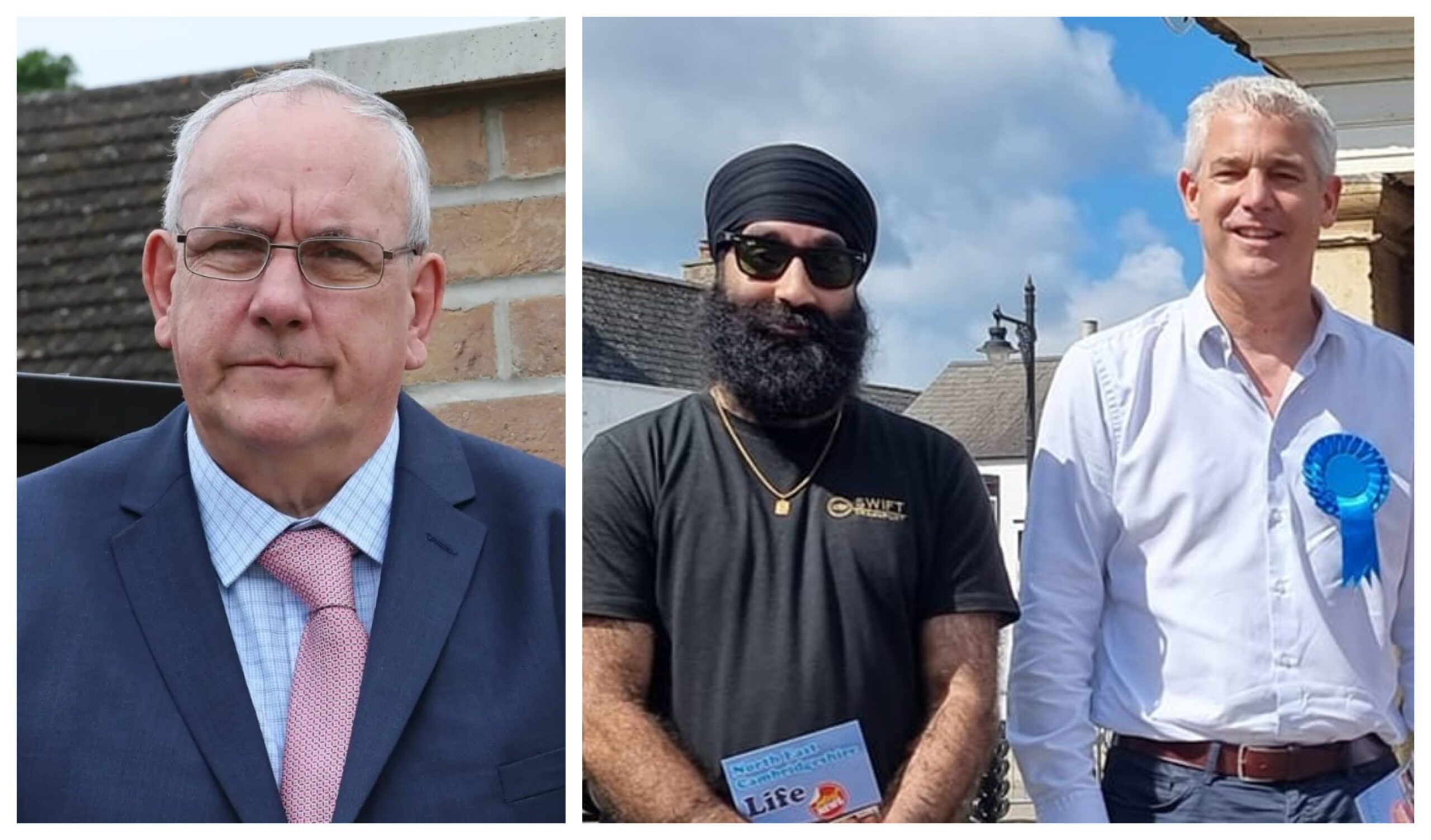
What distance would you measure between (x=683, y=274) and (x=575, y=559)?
0.49 metres

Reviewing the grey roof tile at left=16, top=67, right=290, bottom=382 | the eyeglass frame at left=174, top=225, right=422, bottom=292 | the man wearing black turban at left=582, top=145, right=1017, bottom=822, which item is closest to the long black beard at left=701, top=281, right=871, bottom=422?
the man wearing black turban at left=582, top=145, right=1017, bottom=822

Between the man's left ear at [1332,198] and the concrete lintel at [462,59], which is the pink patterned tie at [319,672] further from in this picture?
the man's left ear at [1332,198]

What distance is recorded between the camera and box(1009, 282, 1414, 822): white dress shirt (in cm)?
382

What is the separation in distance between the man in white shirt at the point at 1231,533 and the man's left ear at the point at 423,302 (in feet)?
3.32

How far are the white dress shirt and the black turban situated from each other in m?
0.43

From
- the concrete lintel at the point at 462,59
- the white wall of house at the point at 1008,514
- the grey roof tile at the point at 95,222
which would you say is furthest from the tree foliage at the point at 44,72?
the white wall of house at the point at 1008,514

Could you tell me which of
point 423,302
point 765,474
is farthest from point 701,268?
point 423,302

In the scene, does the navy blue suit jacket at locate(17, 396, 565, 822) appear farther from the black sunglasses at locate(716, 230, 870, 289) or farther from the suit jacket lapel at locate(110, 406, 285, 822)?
the black sunglasses at locate(716, 230, 870, 289)

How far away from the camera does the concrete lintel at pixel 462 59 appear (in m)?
3.96

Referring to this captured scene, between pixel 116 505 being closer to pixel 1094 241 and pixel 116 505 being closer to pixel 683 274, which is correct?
pixel 683 274

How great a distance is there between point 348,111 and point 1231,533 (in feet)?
5.05

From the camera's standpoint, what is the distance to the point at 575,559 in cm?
387

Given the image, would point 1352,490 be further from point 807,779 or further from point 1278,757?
point 807,779

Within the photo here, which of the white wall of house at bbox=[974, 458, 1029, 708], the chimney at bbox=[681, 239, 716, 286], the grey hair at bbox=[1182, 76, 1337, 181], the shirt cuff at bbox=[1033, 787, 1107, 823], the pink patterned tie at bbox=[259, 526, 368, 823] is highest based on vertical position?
the grey hair at bbox=[1182, 76, 1337, 181]
